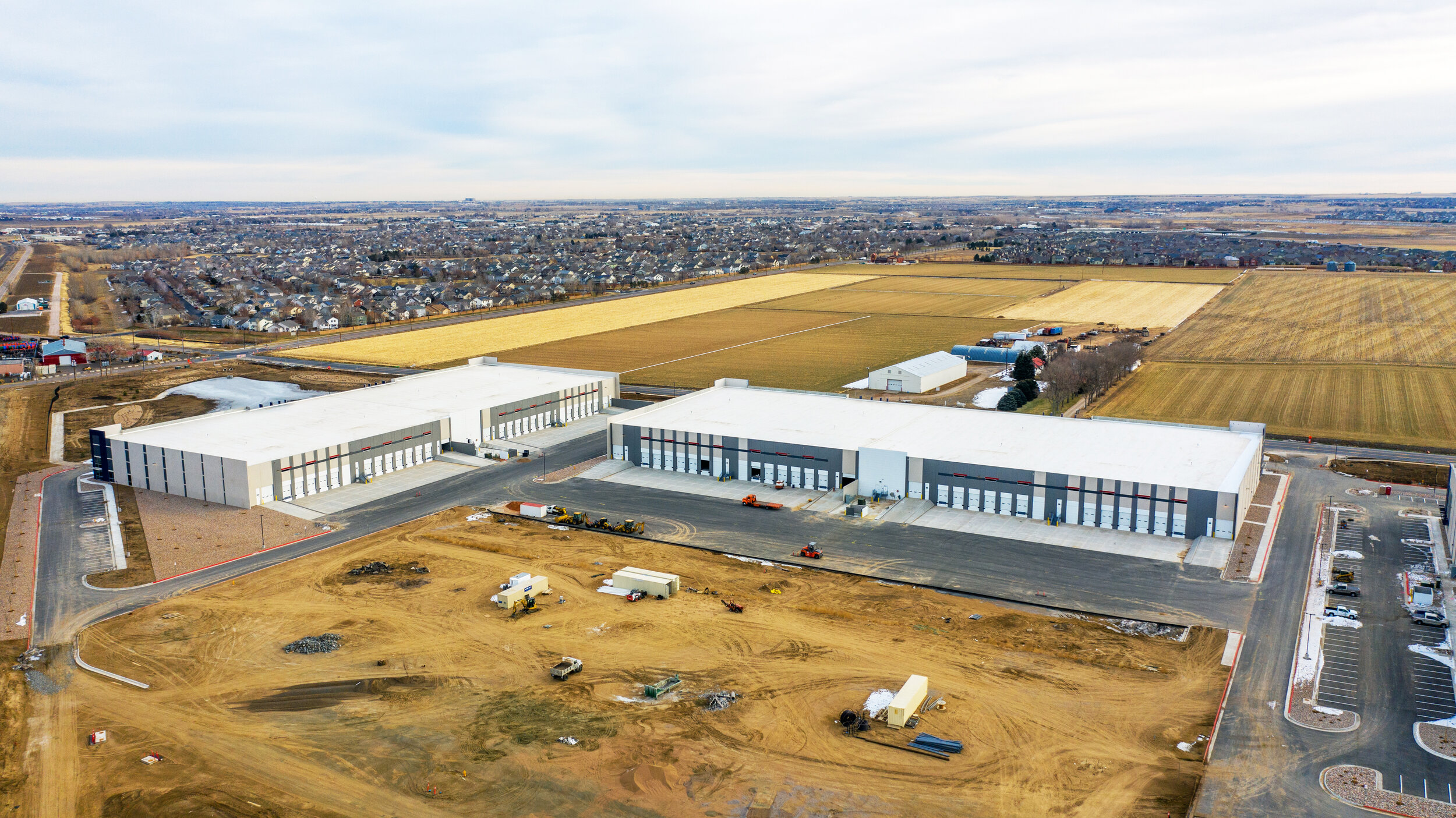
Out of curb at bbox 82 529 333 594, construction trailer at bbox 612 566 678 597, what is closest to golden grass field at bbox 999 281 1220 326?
construction trailer at bbox 612 566 678 597

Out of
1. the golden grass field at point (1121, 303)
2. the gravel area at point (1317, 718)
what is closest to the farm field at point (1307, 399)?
the golden grass field at point (1121, 303)

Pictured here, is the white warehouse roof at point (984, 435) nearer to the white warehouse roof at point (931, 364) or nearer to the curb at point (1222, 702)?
the curb at point (1222, 702)

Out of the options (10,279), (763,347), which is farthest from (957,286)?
(10,279)

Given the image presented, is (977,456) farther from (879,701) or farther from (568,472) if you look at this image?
(568,472)

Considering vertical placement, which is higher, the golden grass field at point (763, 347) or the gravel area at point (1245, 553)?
the golden grass field at point (763, 347)

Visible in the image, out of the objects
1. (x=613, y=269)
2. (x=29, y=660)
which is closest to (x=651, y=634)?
(x=29, y=660)

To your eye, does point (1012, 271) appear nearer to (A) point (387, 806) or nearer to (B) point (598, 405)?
(B) point (598, 405)
